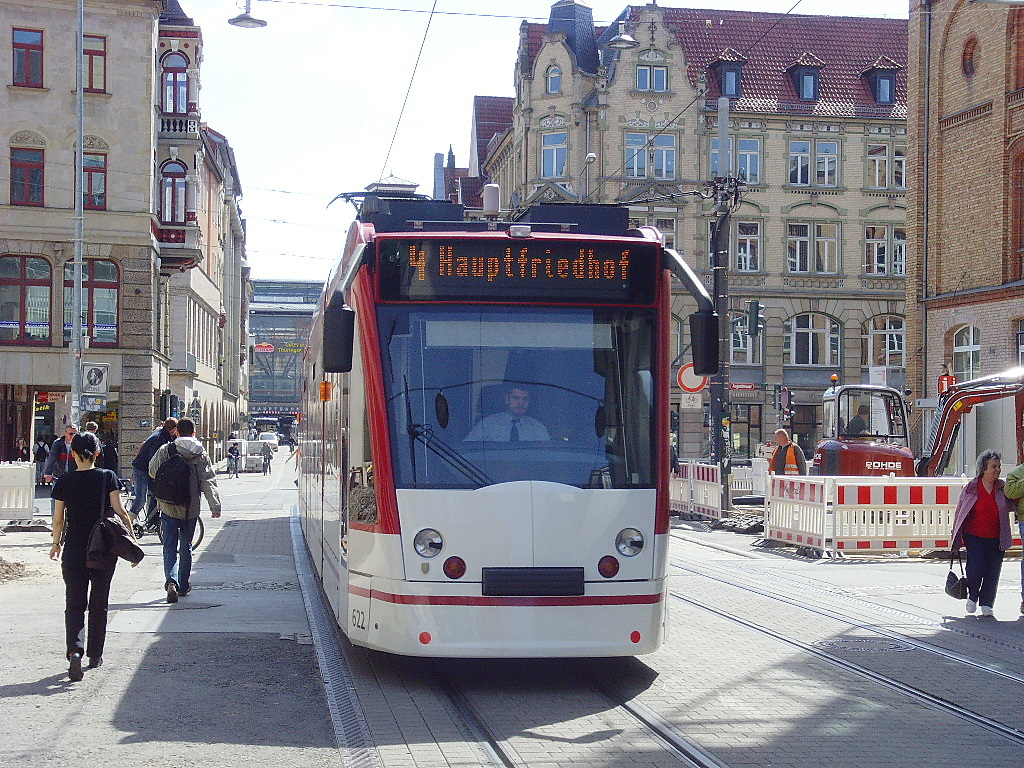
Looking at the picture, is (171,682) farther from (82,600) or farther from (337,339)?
(337,339)

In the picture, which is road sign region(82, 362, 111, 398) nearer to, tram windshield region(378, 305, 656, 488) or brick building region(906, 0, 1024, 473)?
tram windshield region(378, 305, 656, 488)

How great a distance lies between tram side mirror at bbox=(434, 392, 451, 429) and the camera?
28.2ft

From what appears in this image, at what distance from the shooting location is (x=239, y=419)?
92.4 meters

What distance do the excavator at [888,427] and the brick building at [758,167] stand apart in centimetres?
2524

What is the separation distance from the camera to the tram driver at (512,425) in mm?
8555

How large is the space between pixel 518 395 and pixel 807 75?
170 feet

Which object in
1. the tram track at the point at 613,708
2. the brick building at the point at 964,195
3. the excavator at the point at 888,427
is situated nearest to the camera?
the tram track at the point at 613,708

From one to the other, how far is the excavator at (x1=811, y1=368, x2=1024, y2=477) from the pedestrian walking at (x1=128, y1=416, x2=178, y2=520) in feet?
42.7

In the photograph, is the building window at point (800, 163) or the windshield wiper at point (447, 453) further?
the building window at point (800, 163)

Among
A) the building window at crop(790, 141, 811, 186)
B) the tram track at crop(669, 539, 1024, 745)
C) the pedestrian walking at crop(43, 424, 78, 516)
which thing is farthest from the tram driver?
the building window at crop(790, 141, 811, 186)

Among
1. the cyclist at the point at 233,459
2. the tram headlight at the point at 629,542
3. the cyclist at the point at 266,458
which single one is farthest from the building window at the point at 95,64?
the tram headlight at the point at 629,542

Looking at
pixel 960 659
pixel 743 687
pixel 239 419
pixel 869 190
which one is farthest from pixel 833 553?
pixel 239 419

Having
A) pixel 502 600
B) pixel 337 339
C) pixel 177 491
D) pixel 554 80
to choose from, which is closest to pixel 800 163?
pixel 554 80

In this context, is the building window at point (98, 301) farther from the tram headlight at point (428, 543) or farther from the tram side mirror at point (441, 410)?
the tram headlight at point (428, 543)
